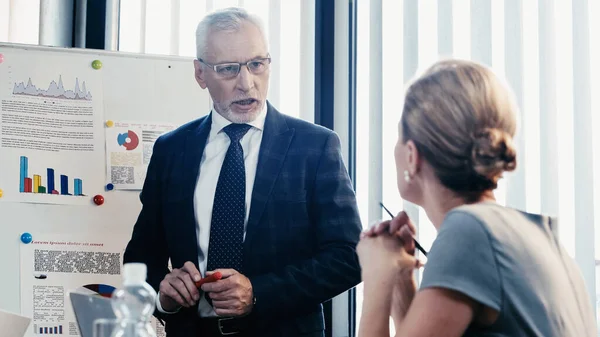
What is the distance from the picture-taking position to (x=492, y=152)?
4.40 ft

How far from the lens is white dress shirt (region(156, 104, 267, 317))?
234cm

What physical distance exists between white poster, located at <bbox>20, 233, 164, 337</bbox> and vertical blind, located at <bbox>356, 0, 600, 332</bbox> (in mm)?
1169

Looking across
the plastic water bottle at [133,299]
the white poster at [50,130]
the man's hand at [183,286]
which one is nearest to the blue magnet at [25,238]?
the white poster at [50,130]

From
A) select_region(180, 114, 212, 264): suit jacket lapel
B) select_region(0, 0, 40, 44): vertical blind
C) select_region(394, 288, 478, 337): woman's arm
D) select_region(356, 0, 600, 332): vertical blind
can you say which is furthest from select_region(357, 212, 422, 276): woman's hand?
select_region(0, 0, 40, 44): vertical blind

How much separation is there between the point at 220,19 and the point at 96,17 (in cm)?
132

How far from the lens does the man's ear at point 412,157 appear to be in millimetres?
1423

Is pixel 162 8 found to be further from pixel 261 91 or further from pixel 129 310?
pixel 129 310

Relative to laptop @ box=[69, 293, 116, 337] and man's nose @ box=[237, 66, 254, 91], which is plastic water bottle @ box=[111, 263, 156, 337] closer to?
laptop @ box=[69, 293, 116, 337]

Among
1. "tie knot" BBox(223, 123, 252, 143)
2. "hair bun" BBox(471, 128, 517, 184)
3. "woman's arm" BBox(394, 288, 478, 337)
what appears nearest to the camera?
"woman's arm" BBox(394, 288, 478, 337)

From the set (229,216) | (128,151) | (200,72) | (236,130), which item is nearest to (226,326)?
(229,216)

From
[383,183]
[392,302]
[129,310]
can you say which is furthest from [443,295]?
[383,183]

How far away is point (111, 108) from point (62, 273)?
676 mm

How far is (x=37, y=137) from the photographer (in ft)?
9.89

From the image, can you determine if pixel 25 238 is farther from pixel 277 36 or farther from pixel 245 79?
pixel 277 36
